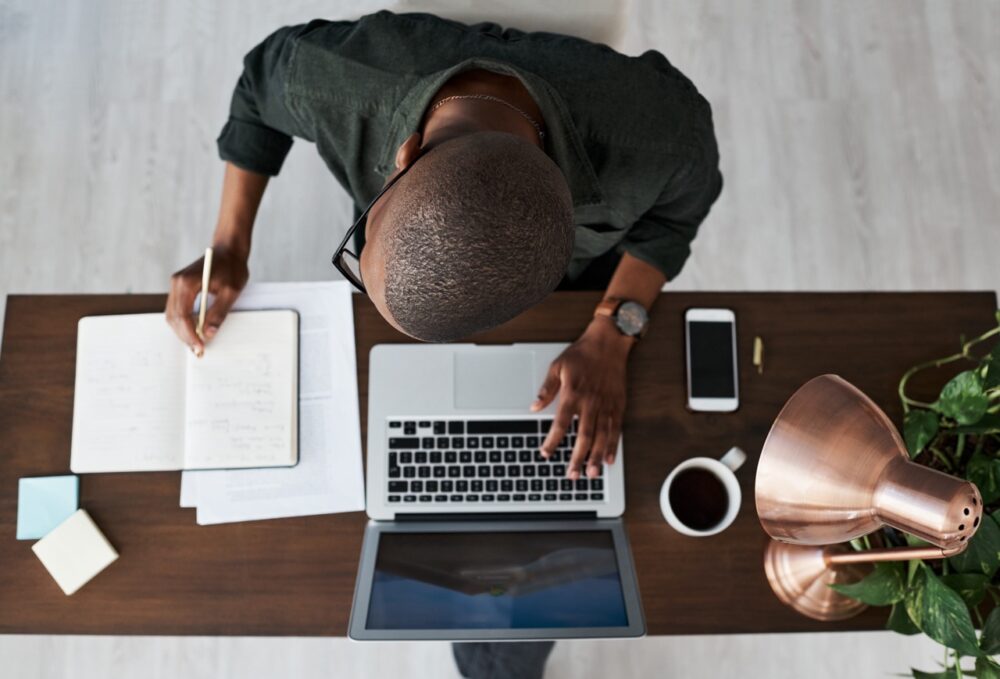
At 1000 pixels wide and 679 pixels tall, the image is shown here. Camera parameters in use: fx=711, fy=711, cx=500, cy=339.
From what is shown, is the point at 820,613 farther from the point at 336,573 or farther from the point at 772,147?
the point at 772,147

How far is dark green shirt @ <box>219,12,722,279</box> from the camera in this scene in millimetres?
938

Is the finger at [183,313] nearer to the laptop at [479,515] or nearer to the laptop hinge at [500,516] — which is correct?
the laptop at [479,515]

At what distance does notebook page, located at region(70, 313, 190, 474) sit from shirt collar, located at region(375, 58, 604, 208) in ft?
1.41

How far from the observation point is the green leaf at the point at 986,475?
2.63 ft

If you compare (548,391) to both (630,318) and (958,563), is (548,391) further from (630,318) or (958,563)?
(958,563)

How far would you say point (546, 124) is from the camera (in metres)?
0.86

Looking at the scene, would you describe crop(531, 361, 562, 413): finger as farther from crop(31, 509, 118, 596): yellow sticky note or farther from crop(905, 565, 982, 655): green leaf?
crop(31, 509, 118, 596): yellow sticky note

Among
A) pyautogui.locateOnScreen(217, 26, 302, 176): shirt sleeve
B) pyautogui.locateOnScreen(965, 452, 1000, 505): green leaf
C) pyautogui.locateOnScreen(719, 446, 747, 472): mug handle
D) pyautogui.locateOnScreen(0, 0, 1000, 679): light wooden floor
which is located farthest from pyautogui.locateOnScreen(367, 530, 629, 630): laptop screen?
pyautogui.locateOnScreen(0, 0, 1000, 679): light wooden floor

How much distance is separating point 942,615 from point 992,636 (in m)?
0.08

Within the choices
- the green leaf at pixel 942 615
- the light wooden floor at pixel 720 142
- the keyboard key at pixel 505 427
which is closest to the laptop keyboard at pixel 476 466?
the keyboard key at pixel 505 427

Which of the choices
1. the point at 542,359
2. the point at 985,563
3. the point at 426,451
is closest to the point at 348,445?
the point at 426,451

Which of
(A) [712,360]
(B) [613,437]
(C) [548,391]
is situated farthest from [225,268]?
(A) [712,360]

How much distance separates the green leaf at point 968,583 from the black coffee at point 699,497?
0.28 m

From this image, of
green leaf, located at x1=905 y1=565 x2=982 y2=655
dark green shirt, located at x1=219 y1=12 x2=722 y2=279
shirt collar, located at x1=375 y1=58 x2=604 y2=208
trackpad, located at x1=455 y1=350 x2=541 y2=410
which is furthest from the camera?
trackpad, located at x1=455 y1=350 x2=541 y2=410
